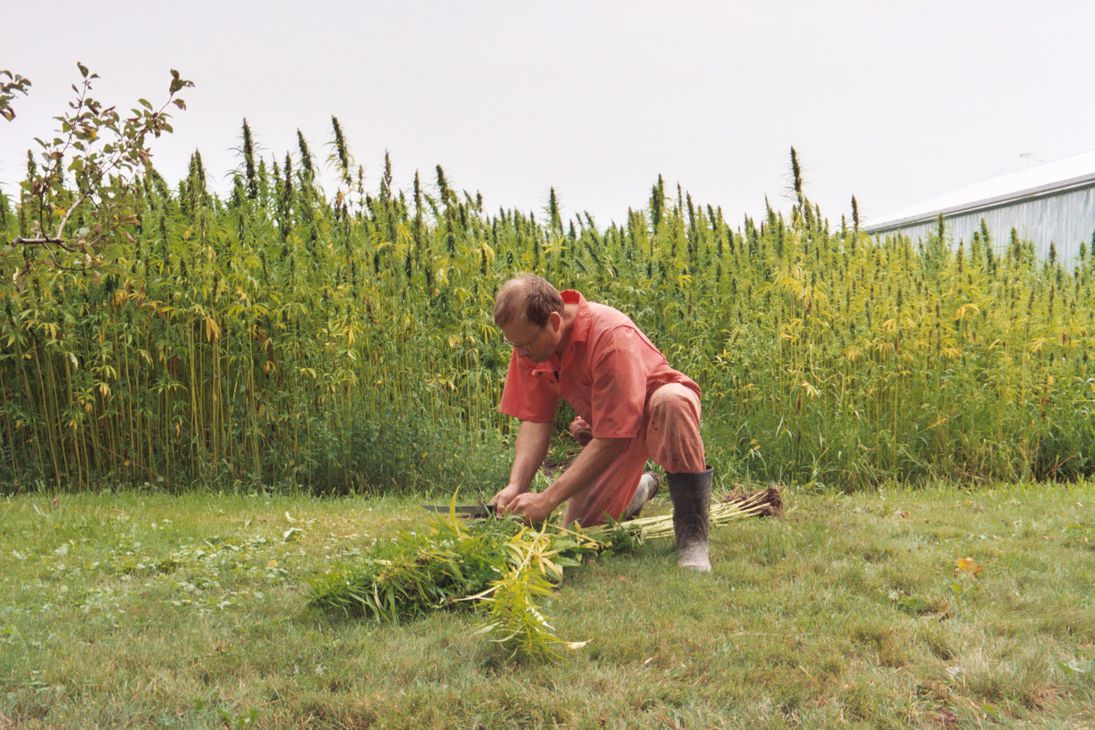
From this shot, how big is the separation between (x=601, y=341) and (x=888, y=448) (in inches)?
129

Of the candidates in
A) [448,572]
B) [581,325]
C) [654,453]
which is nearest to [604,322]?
[581,325]

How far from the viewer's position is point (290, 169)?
21.0 ft

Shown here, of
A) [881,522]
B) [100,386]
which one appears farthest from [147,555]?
[881,522]

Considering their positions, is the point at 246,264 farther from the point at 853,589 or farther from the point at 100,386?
the point at 853,589

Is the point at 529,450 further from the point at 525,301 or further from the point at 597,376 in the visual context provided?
the point at 525,301

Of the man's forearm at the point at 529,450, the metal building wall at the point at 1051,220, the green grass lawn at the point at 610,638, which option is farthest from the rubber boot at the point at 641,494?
the metal building wall at the point at 1051,220

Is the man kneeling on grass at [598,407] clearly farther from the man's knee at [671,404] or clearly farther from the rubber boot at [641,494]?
the rubber boot at [641,494]

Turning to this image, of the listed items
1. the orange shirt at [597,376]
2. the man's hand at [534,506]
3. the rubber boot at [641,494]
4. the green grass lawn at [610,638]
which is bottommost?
the green grass lawn at [610,638]

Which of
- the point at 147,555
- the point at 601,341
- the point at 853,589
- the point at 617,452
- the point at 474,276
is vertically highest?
the point at 474,276

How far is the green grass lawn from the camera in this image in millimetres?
2492

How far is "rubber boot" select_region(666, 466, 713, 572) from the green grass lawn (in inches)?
5.1

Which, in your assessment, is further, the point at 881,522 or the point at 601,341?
the point at 881,522

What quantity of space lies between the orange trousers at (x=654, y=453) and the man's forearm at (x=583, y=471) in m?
0.25

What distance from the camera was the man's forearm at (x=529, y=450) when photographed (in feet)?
13.1
